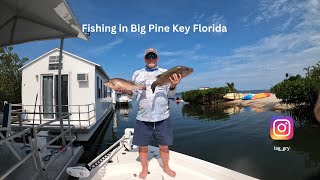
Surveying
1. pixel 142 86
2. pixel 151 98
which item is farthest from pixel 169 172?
pixel 142 86

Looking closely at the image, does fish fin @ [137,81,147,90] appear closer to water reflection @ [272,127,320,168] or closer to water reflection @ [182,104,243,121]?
water reflection @ [272,127,320,168]

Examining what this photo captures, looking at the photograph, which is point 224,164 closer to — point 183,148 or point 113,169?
point 183,148

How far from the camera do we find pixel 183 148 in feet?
32.5

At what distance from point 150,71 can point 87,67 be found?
9.17 m

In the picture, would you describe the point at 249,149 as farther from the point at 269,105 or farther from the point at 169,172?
the point at 269,105

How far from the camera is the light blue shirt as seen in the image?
12.3 ft

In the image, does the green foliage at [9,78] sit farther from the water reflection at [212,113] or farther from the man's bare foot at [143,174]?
the man's bare foot at [143,174]

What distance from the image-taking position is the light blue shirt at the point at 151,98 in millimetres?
3748

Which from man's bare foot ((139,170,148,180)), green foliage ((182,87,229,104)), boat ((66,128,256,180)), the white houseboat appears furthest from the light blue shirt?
green foliage ((182,87,229,104))

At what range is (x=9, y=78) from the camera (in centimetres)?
2033

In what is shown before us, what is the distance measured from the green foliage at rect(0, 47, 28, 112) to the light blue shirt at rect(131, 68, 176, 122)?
18263mm

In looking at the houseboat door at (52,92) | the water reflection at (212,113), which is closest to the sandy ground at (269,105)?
the water reflection at (212,113)

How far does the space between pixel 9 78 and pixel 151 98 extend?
2043cm

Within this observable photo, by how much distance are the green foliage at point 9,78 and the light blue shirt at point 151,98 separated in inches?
719
